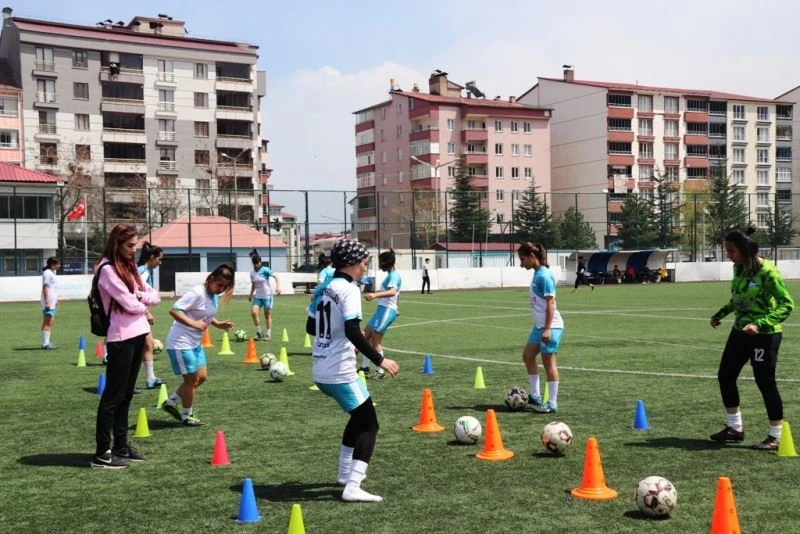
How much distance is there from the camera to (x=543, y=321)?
416 inches

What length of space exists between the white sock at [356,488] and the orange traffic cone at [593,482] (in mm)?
1563

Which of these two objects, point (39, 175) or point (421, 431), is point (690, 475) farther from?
point (39, 175)

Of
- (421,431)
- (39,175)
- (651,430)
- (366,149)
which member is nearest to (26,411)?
(421,431)

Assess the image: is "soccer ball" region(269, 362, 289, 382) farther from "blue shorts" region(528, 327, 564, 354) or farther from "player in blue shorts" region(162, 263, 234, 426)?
"blue shorts" region(528, 327, 564, 354)

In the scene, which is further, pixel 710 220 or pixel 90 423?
pixel 710 220

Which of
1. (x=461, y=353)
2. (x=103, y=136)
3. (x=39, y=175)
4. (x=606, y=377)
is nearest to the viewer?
(x=606, y=377)

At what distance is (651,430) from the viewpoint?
9328 mm

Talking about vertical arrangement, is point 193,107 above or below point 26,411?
above

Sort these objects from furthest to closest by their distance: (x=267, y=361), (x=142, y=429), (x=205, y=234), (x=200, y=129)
→ (x=200, y=129) < (x=205, y=234) < (x=267, y=361) < (x=142, y=429)

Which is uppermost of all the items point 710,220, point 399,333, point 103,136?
point 103,136

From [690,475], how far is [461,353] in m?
10.1

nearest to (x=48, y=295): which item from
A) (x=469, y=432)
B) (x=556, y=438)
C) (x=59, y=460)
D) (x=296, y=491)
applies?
(x=59, y=460)

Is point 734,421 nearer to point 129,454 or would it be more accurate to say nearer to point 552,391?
point 552,391

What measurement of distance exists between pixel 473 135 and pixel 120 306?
3701 inches
